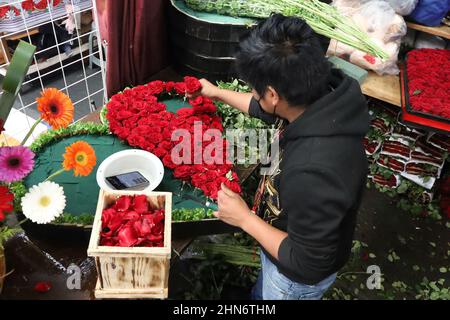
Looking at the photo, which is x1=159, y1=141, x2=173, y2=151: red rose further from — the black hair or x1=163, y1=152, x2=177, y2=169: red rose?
the black hair

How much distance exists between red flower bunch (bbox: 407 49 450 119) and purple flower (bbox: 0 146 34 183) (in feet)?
7.48

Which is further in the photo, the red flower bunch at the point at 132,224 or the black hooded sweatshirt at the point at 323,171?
the red flower bunch at the point at 132,224

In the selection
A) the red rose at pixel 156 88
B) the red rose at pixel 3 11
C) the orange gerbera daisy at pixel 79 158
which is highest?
the orange gerbera daisy at pixel 79 158

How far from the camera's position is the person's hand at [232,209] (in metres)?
1.34

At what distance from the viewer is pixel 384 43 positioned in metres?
2.95

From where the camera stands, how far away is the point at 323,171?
1066mm

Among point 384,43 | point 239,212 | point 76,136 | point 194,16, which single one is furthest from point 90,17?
point 239,212

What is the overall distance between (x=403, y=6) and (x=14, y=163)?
2.78 m

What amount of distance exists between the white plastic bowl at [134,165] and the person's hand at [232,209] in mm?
339

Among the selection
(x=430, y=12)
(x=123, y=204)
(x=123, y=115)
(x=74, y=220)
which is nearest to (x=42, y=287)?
(x=74, y=220)

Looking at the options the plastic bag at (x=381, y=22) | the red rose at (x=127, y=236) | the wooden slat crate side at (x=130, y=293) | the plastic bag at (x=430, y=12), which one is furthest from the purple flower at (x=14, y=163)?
the plastic bag at (x=430, y=12)

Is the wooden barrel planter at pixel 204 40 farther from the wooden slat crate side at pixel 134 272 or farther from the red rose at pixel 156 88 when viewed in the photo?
the wooden slat crate side at pixel 134 272

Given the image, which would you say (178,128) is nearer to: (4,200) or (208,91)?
(208,91)

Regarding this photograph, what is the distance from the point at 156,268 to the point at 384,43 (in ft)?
8.14
